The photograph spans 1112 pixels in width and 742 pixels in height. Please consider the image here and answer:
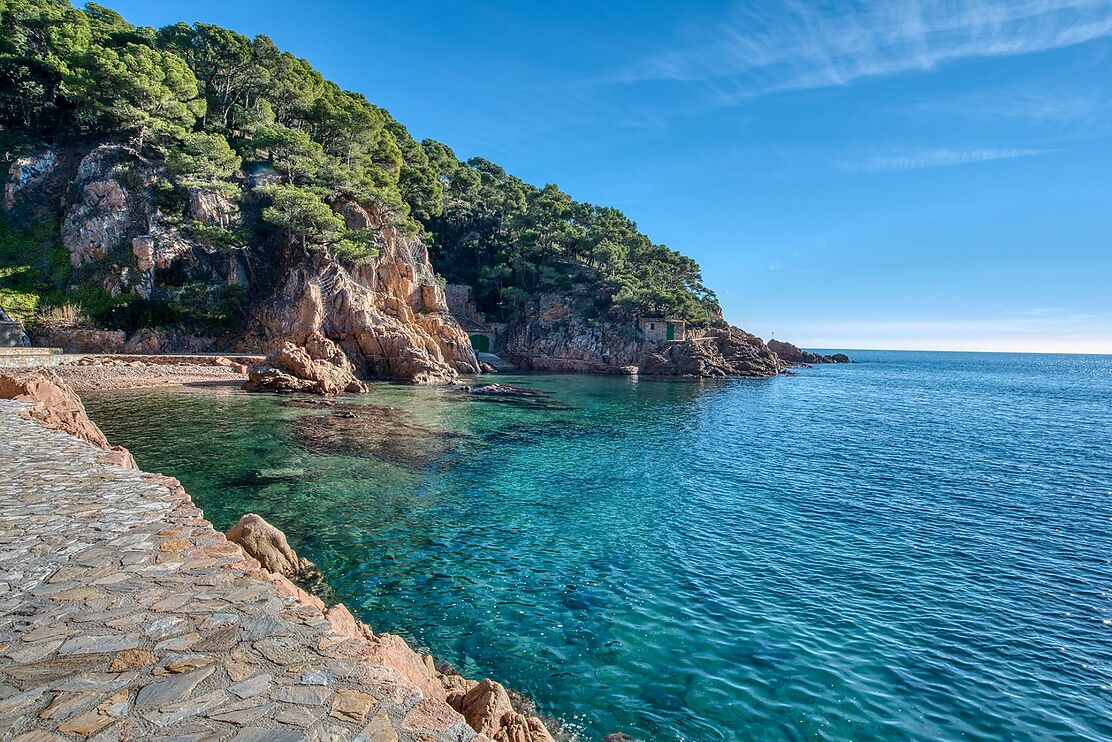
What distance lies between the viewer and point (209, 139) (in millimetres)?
48250

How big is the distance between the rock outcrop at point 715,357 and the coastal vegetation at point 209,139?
621 cm

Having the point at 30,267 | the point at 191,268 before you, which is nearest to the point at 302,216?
the point at 191,268

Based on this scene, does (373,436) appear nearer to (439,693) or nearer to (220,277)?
(439,693)

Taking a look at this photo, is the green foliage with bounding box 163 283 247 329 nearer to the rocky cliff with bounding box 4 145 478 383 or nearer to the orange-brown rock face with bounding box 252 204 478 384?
the rocky cliff with bounding box 4 145 478 383

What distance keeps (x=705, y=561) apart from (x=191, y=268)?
5266 centimetres

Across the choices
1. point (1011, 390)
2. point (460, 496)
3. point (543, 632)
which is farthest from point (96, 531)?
point (1011, 390)

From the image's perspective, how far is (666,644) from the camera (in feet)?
30.7

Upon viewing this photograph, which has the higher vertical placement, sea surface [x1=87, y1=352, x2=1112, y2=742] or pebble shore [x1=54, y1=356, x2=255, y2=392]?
pebble shore [x1=54, y1=356, x2=255, y2=392]

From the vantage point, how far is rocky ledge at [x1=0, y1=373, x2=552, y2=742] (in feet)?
12.7

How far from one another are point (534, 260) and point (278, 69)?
1595 inches

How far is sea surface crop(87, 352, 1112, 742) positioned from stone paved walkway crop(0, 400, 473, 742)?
396 centimetres

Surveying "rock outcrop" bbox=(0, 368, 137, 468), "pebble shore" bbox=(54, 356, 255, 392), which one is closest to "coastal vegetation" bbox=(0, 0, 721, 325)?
"pebble shore" bbox=(54, 356, 255, 392)

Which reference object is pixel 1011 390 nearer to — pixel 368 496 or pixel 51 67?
pixel 368 496

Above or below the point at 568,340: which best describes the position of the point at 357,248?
above
